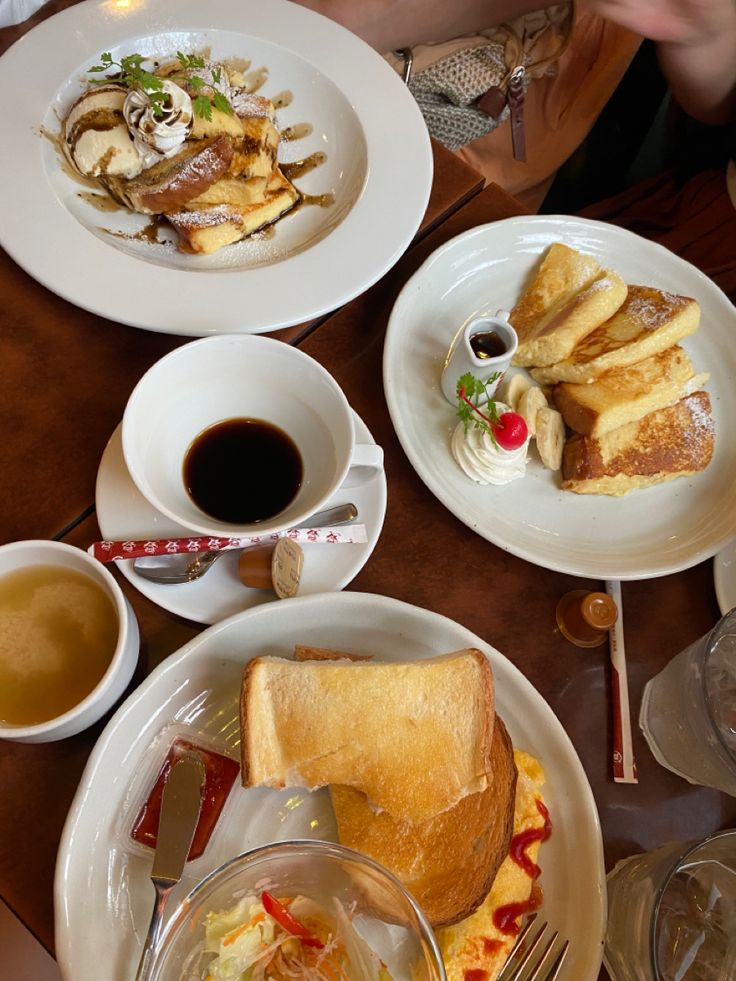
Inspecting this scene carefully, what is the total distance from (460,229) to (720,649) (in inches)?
33.8

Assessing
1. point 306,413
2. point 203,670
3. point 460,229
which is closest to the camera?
point 203,670

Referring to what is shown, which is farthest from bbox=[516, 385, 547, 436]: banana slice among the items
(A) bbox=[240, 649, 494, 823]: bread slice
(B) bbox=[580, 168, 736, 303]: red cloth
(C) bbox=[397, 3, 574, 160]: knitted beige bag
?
(C) bbox=[397, 3, 574, 160]: knitted beige bag

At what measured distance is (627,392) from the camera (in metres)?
1.24

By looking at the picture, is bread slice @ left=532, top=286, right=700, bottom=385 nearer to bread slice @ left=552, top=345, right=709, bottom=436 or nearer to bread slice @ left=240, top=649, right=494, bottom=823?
bread slice @ left=552, top=345, right=709, bottom=436

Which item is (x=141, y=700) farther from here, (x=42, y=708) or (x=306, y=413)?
(x=306, y=413)

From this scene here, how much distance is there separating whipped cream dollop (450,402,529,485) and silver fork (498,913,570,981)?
626mm

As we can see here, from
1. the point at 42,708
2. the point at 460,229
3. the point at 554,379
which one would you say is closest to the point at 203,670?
the point at 42,708

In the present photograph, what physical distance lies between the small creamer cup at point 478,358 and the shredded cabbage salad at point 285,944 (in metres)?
0.78

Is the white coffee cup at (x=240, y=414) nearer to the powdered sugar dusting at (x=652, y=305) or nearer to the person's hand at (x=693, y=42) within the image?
the powdered sugar dusting at (x=652, y=305)

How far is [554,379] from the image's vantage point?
1.29 m

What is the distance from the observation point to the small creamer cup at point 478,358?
1139mm

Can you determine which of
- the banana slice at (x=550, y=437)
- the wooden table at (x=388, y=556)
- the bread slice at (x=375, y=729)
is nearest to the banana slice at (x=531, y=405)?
the banana slice at (x=550, y=437)

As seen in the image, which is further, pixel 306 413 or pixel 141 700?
pixel 306 413

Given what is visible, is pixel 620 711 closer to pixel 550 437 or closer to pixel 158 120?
pixel 550 437
